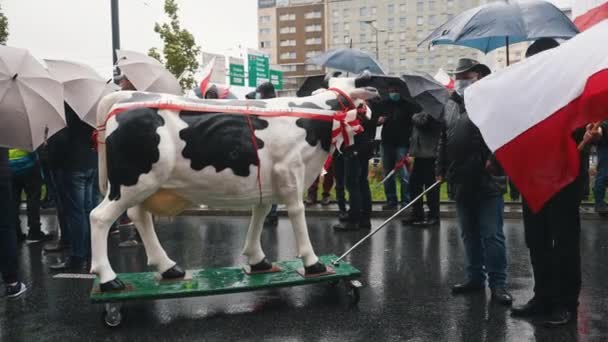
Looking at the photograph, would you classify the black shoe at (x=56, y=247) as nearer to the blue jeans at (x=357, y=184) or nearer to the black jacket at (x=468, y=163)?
the blue jeans at (x=357, y=184)

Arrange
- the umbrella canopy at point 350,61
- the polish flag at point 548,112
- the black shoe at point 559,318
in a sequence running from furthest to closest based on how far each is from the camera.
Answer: the umbrella canopy at point 350,61, the black shoe at point 559,318, the polish flag at point 548,112

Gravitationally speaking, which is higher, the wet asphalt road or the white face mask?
the white face mask

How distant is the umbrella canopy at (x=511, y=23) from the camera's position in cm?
576

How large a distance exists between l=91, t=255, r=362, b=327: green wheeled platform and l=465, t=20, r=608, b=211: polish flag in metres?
1.82

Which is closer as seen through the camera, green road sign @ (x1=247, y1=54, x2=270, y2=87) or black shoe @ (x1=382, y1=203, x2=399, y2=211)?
black shoe @ (x1=382, y1=203, x2=399, y2=211)

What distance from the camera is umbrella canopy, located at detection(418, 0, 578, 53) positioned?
576cm

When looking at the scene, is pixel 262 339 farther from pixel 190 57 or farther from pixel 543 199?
pixel 190 57

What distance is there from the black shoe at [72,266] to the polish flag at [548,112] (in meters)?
4.70

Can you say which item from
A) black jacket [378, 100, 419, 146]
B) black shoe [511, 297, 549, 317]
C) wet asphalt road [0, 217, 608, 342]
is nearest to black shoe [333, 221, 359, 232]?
wet asphalt road [0, 217, 608, 342]

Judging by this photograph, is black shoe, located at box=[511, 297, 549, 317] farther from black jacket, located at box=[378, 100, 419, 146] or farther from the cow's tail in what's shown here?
black jacket, located at box=[378, 100, 419, 146]

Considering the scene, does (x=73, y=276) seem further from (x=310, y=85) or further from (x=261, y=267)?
(x=310, y=85)

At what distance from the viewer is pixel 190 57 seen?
2033 cm

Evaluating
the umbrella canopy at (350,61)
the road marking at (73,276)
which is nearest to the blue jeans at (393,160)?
the umbrella canopy at (350,61)

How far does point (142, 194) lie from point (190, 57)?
655 inches
